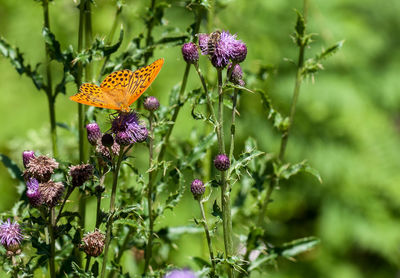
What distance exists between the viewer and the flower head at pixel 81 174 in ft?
5.07

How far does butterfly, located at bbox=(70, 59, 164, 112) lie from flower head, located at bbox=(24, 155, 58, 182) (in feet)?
0.72

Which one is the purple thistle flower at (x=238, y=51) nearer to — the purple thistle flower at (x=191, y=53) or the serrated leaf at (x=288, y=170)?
the purple thistle flower at (x=191, y=53)

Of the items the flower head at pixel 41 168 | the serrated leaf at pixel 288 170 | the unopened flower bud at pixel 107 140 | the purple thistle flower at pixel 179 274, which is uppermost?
the serrated leaf at pixel 288 170

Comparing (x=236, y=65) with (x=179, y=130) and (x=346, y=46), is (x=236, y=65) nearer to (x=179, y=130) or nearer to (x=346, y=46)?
Answer: (x=179, y=130)

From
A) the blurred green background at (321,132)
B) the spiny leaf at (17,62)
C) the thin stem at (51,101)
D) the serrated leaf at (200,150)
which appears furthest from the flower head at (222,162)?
the blurred green background at (321,132)

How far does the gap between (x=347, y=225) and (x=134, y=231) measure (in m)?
3.33

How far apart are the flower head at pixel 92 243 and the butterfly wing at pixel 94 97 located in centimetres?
36

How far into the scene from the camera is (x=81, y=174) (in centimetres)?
155

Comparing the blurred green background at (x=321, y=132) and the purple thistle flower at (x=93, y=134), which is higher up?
the blurred green background at (x=321, y=132)

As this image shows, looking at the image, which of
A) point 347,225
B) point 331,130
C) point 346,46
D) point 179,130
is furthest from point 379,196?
point 179,130

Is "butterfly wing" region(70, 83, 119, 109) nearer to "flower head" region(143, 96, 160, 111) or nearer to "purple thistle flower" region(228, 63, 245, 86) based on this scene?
"flower head" region(143, 96, 160, 111)

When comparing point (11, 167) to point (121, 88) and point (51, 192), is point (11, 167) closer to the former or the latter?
point (51, 192)

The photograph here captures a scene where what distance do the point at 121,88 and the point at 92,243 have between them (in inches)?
16.8

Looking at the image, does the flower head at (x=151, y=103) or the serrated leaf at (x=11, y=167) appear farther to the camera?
the serrated leaf at (x=11, y=167)
